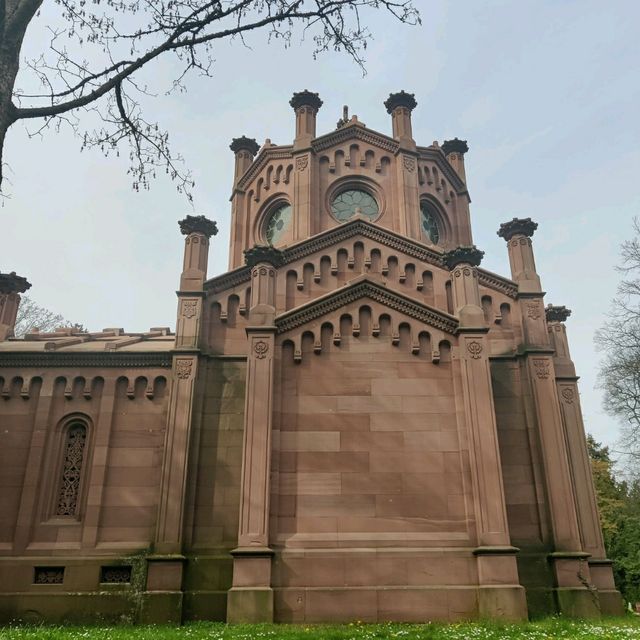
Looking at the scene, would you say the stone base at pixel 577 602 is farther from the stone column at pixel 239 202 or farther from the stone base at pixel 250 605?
the stone column at pixel 239 202

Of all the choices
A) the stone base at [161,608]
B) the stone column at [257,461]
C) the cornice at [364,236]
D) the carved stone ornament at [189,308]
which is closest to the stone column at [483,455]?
the cornice at [364,236]

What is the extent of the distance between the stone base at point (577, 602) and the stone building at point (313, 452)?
4cm

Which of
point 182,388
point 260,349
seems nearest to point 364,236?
point 260,349

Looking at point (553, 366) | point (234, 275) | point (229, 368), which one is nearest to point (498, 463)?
point (553, 366)

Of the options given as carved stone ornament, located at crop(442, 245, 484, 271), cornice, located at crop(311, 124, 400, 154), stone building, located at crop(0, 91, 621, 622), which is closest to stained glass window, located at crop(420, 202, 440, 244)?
cornice, located at crop(311, 124, 400, 154)

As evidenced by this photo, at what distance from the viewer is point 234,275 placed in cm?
1864

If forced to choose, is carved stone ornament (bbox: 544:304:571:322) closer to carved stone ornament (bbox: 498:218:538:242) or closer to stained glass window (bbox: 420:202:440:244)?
carved stone ornament (bbox: 498:218:538:242)

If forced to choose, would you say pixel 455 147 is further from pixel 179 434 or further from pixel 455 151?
pixel 179 434

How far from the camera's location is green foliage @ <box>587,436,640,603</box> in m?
33.8

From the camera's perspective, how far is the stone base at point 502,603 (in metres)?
13.3

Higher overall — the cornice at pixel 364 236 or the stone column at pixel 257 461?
the cornice at pixel 364 236

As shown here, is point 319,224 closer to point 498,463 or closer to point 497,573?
point 498,463

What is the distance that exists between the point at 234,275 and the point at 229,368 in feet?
9.50

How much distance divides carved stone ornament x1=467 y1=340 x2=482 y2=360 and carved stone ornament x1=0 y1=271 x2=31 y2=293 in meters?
14.8
